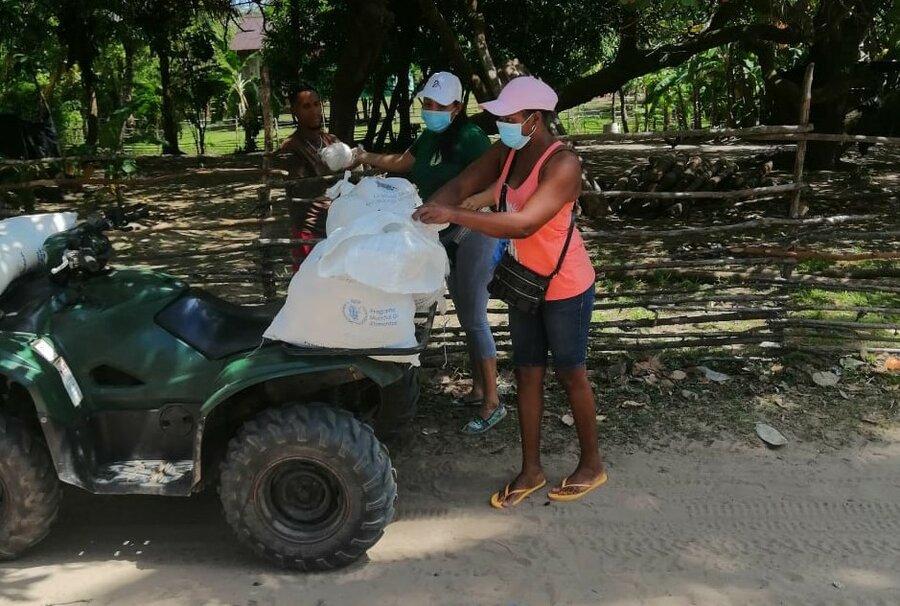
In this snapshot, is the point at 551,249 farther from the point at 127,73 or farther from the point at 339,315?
the point at 127,73

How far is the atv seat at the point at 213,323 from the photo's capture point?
284cm

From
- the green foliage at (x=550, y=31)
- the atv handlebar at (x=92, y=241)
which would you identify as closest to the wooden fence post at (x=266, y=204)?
the atv handlebar at (x=92, y=241)

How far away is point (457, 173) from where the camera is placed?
361 centimetres

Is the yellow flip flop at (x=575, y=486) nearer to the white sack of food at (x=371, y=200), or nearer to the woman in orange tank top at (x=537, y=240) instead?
the woman in orange tank top at (x=537, y=240)

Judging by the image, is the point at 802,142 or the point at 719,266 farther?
the point at 719,266

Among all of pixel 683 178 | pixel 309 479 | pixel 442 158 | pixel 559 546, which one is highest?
pixel 442 158

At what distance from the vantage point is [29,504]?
2.74 m

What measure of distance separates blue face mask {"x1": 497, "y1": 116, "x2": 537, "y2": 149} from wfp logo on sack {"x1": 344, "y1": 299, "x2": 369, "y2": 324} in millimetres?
824

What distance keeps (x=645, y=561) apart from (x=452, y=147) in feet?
6.16

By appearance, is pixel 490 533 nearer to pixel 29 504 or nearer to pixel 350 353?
pixel 350 353

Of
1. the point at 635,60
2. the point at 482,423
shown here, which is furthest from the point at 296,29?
the point at 482,423

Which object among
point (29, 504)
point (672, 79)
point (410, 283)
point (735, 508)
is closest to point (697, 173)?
point (735, 508)

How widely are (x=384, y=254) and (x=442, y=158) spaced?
1.08m

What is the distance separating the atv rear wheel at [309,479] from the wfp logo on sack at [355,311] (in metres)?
0.32
